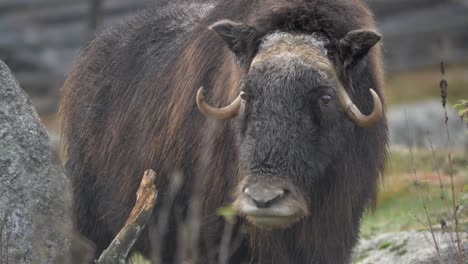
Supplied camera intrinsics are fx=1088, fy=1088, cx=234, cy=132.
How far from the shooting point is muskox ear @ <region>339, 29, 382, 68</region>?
4949 millimetres

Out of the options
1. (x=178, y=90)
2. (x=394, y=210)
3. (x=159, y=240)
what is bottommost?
(x=394, y=210)

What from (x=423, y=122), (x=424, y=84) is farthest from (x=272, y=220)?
(x=424, y=84)

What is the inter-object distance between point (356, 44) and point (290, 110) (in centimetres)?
46

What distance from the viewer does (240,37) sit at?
16.7ft

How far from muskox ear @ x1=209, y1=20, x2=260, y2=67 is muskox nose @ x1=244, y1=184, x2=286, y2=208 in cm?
77

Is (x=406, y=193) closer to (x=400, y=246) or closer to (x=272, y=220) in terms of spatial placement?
(x=400, y=246)

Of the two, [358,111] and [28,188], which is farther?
[358,111]

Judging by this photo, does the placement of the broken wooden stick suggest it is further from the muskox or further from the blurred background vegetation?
the blurred background vegetation

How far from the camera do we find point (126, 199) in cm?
596

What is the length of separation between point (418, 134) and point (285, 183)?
8871 millimetres

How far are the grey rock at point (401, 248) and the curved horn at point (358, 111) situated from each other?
1201 millimetres

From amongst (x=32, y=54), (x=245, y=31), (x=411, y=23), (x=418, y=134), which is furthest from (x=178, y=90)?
(x=411, y=23)

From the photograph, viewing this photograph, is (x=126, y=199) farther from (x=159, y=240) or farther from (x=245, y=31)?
(x=245, y=31)

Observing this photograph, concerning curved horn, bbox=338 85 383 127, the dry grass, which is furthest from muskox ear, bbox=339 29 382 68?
the dry grass
